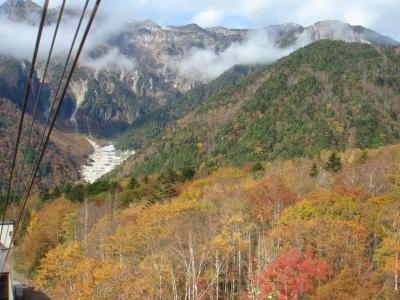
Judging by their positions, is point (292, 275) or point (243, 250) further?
point (243, 250)

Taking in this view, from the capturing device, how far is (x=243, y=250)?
51.8 metres

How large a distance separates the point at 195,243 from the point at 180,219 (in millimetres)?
8754

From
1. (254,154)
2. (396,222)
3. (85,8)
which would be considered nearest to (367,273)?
(396,222)

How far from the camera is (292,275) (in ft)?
128

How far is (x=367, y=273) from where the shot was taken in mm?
40469

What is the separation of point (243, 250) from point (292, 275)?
13.0 m

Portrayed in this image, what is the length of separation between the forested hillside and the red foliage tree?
0.09m

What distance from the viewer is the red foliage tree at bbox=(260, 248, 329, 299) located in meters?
38.0

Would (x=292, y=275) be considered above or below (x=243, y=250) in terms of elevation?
below

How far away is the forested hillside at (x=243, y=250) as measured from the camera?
3906cm

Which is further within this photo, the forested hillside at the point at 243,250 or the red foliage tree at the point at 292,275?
the forested hillside at the point at 243,250

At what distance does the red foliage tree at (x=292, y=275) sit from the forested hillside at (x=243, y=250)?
3.6 inches

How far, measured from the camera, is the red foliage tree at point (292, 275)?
38.0m

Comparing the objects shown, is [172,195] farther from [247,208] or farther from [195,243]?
[195,243]
